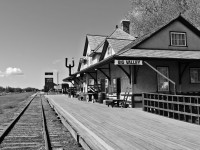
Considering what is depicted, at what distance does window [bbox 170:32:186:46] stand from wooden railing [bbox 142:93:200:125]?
6.96 metres

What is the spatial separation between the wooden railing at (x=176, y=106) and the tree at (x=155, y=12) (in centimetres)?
2091

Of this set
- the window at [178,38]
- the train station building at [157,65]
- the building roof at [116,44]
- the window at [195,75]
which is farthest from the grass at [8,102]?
A: the window at [195,75]

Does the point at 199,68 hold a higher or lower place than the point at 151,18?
lower

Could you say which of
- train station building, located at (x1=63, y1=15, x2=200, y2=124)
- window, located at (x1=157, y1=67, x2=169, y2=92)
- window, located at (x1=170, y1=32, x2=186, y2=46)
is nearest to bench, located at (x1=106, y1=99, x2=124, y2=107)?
train station building, located at (x1=63, y1=15, x2=200, y2=124)

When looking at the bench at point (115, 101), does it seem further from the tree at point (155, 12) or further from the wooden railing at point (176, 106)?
the tree at point (155, 12)

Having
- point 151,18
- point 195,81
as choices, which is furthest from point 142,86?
point 151,18

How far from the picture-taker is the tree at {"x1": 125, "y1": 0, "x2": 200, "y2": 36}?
31542mm

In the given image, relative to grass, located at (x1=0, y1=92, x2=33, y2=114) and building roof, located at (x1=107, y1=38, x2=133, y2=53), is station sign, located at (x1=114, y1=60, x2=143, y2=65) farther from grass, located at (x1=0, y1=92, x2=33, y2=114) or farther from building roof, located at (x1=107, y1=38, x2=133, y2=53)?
grass, located at (x1=0, y1=92, x2=33, y2=114)

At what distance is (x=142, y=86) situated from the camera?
15648mm

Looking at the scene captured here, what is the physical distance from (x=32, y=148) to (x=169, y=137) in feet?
12.2

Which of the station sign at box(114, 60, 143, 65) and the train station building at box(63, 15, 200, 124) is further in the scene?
the train station building at box(63, 15, 200, 124)

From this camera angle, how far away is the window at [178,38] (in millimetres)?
18141

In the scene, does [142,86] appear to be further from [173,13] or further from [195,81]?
[173,13]

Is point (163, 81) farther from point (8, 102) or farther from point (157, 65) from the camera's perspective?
point (8, 102)
